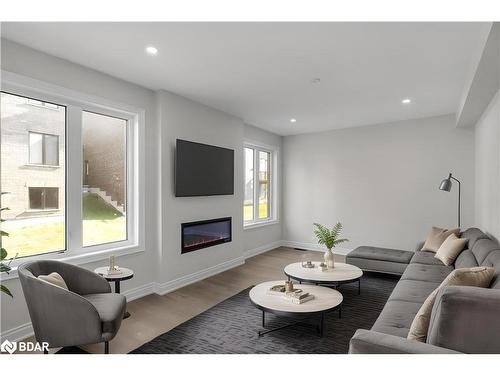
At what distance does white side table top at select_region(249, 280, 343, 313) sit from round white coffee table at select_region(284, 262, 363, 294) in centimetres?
31

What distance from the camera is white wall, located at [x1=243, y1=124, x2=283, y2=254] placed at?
6043mm

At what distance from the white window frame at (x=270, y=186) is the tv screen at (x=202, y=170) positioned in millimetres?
1168

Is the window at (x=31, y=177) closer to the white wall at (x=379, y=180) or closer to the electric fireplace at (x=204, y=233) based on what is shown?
the electric fireplace at (x=204, y=233)

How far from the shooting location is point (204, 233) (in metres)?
4.67

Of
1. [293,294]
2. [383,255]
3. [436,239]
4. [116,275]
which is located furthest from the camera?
[383,255]

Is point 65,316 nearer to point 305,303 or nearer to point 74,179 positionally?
point 74,179

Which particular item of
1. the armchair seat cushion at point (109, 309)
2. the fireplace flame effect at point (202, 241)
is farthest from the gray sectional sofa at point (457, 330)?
the fireplace flame effect at point (202, 241)

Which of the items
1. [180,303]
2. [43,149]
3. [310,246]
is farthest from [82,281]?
[310,246]

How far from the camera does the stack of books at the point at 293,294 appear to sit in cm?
268

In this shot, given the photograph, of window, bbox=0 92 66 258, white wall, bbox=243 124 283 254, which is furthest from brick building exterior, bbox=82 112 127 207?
white wall, bbox=243 124 283 254

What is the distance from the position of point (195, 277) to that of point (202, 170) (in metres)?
1.51

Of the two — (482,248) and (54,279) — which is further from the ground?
(482,248)

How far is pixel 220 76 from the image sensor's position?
3467 mm

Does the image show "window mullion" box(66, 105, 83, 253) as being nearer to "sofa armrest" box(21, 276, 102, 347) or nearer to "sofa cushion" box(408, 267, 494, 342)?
"sofa armrest" box(21, 276, 102, 347)
